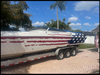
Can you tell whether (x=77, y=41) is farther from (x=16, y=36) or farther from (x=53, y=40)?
(x=16, y=36)

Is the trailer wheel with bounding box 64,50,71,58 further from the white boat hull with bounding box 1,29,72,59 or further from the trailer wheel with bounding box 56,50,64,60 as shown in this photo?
the white boat hull with bounding box 1,29,72,59

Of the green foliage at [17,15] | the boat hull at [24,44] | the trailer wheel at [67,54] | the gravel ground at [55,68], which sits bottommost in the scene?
the gravel ground at [55,68]

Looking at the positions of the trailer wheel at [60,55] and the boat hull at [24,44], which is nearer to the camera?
the boat hull at [24,44]

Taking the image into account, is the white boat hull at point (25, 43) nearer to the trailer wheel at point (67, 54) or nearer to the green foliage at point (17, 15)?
the trailer wheel at point (67, 54)

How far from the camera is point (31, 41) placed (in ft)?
15.1

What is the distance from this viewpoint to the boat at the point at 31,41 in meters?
3.93

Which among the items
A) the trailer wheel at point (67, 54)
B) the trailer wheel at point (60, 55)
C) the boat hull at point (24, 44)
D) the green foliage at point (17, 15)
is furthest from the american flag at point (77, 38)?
the green foliage at point (17, 15)

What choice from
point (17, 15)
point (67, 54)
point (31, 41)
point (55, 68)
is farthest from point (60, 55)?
point (17, 15)

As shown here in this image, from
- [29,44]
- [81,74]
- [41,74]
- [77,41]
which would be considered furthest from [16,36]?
[77,41]

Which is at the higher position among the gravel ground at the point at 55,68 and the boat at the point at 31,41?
the boat at the point at 31,41

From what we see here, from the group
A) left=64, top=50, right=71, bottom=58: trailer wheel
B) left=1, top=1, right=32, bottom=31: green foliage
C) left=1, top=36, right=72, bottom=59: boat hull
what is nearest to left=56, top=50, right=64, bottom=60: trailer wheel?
left=64, top=50, right=71, bottom=58: trailer wheel

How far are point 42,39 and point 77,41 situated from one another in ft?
11.8

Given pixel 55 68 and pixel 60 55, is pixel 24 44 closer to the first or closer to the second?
pixel 55 68

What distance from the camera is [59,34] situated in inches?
231
